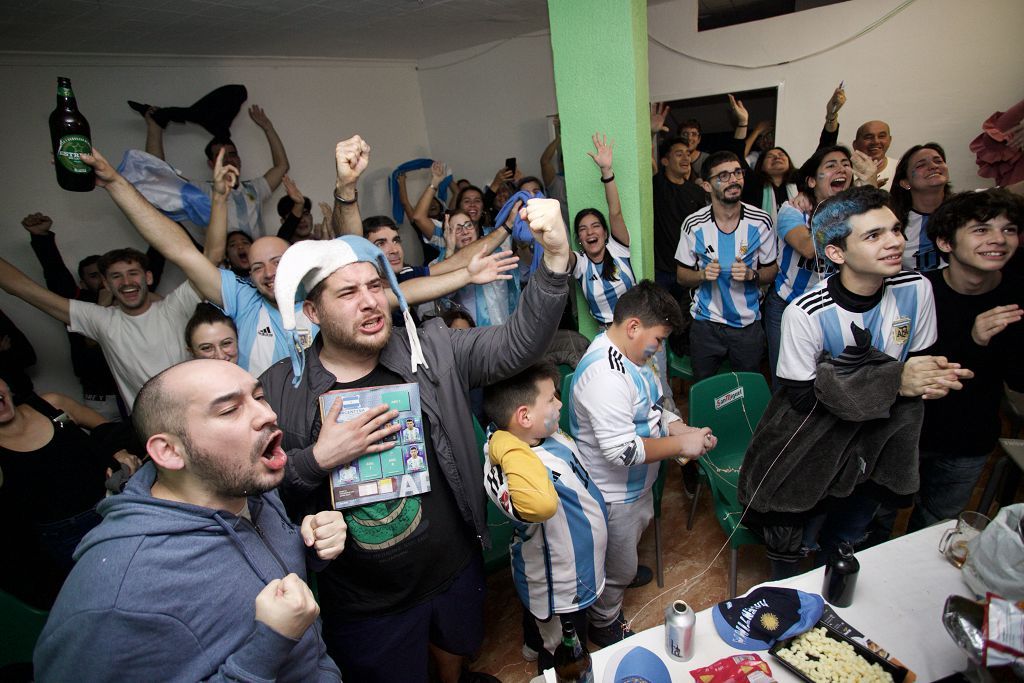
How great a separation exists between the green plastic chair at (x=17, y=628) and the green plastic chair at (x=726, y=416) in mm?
2917

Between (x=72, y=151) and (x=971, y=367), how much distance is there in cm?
397

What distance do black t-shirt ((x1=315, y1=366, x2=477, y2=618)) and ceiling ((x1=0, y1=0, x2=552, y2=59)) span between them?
3558mm

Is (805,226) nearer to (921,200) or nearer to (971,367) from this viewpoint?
(921,200)

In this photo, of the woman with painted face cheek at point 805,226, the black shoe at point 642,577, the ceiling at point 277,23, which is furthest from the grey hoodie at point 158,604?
the ceiling at point 277,23

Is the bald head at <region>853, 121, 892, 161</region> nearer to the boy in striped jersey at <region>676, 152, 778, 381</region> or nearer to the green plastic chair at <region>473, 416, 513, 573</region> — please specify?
the boy in striped jersey at <region>676, 152, 778, 381</region>

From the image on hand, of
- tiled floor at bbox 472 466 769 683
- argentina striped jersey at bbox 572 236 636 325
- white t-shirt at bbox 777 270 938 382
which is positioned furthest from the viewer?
argentina striped jersey at bbox 572 236 636 325

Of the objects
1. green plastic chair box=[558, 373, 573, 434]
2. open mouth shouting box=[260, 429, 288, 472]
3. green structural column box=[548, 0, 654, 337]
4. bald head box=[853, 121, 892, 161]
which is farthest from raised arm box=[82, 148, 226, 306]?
bald head box=[853, 121, 892, 161]

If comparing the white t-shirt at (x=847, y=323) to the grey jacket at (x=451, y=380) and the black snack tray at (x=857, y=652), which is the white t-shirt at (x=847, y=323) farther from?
the grey jacket at (x=451, y=380)

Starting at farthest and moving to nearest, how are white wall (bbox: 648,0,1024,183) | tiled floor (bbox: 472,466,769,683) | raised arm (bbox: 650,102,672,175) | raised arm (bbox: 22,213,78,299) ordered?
raised arm (bbox: 650,102,672,175) < white wall (bbox: 648,0,1024,183) < raised arm (bbox: 22,213,78,299) < tiled floor (bbox: 472,466,769,683)

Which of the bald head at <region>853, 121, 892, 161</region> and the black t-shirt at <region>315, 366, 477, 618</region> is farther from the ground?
the bald head at <region>853, 121, 892, 161</region>

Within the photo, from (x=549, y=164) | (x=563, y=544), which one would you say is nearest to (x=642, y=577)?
(x=563, y=544)

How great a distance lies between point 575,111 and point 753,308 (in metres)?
1.76

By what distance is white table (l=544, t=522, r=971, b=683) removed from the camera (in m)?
1.42

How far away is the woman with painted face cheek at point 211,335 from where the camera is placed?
236 centimetres
